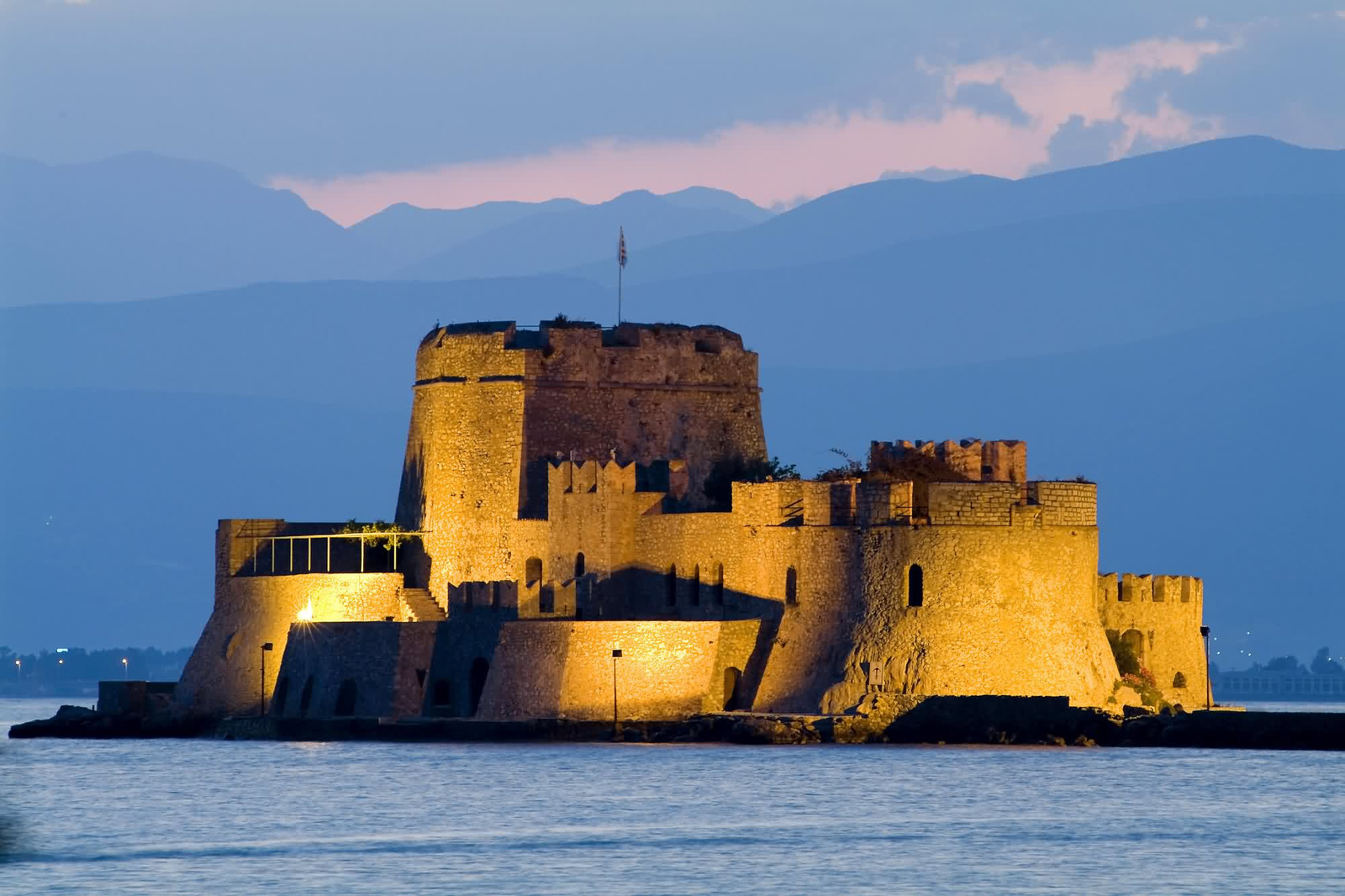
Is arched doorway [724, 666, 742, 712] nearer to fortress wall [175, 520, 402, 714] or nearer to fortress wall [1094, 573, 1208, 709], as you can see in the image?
fortress wall [1094, 573, 1208, 709]

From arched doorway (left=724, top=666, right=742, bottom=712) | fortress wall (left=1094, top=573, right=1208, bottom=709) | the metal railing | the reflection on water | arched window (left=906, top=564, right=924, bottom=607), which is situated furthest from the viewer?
the metal railing

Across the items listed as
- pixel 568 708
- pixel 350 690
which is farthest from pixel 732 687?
pixel 350 690

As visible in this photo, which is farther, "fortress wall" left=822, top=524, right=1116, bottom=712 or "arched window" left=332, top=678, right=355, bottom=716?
"arched window" left=332, top=678, right=355, bottom=716

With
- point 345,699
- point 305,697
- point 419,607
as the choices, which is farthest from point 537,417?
point 305,697

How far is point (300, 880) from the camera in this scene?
41.6m

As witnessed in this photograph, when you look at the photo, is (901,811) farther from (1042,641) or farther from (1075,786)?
(1042,641)

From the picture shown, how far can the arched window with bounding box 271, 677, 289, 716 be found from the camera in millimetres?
71188

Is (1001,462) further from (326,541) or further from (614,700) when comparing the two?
(326,541)

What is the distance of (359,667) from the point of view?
68875 mm

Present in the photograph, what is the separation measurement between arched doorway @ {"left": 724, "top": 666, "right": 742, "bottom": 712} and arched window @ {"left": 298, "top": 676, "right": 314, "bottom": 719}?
11.1 meters

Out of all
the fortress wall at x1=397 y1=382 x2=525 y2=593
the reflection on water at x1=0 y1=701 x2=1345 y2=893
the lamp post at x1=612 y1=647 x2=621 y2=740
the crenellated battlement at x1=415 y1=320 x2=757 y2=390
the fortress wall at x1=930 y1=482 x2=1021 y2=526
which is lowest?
the reflection on water at x1=0 y1=701 x2=1345 y2=893

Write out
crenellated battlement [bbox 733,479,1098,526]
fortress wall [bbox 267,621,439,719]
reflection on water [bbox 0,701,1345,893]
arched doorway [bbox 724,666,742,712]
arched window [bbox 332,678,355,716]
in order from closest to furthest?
reflection on water [bbox 0,701,1345,893], crenellated battlement [bbox 733,479,1098,526], arched doorway [bbox 724,666,742,712], fortress wall [bbox 267,621,439,719], arched window [bbox 332,678,355,716]

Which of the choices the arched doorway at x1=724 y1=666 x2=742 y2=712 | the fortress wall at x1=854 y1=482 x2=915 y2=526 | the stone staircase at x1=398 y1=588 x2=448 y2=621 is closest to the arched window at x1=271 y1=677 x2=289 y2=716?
the stone staircase at x1=398 y1=588 x2=448 y2=621

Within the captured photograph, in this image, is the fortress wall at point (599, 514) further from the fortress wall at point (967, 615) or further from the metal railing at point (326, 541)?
the fortress wall at point (967, 615)
